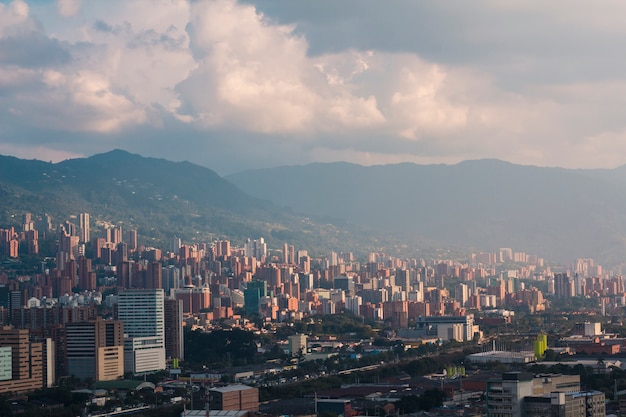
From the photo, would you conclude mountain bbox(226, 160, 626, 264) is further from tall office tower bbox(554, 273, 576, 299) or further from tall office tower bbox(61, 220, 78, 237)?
tall office tower bbox(554, 273, 576, 299)

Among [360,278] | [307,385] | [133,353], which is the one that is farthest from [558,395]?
[360,278]

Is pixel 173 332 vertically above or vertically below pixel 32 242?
below

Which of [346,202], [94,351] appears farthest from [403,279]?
[346,202]

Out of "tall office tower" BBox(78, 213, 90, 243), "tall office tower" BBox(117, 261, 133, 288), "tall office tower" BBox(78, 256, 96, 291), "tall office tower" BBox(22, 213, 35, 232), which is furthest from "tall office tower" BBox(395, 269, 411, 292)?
"tall office tower" BBox(22, 213, 35, 232)

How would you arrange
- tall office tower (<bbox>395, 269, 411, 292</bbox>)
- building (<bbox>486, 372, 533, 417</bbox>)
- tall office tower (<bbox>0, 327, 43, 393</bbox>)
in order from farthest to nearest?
tall office tower (<bbox>395, 269, 411, 292</bbox>) → tall office tower (<bbox>0, 327, 43, 393</bbox>) → building (<bbox>486, 372, 533, 417</bbox>)

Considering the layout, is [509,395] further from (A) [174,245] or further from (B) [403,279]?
(A) [174,245]

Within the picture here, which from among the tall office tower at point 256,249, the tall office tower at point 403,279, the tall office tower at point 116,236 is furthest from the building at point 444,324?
the tall office tower at point 256,249
